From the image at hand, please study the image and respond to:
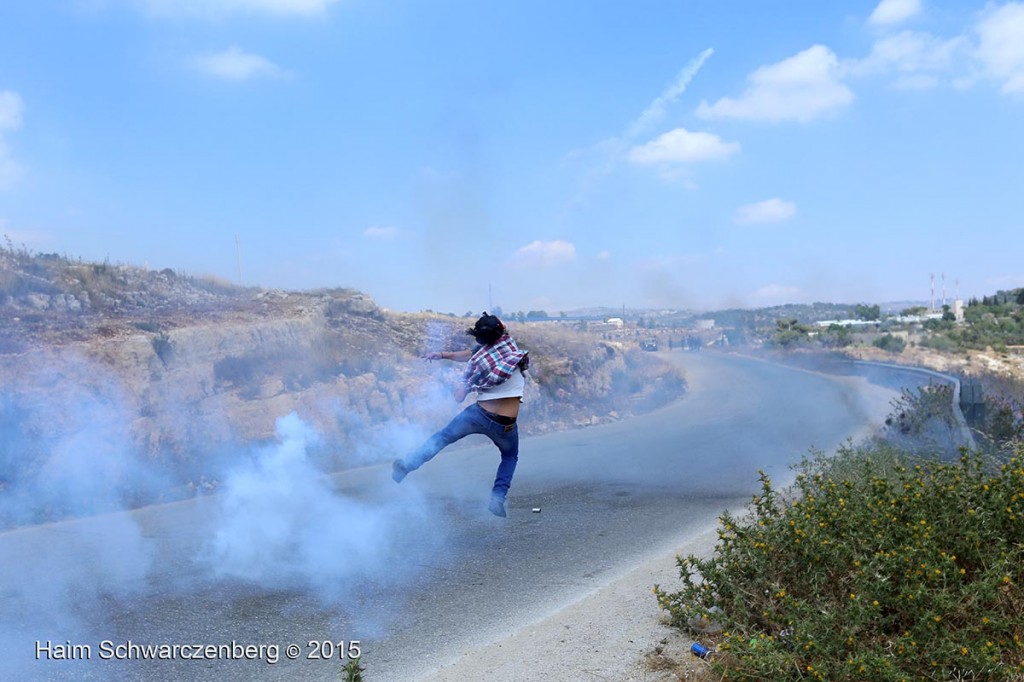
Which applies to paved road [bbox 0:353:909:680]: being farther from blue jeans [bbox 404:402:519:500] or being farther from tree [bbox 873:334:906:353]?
tree [bbox 873:334:906:353]

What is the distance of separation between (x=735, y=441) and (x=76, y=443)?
11.3 m

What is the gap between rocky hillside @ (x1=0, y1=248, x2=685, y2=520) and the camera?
10555mm

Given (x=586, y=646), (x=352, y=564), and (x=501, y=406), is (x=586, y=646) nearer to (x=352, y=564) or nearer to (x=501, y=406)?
(x=501, y=406)

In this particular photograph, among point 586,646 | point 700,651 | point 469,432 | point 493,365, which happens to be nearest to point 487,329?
point 493,365

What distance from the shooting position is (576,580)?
600 centimetres

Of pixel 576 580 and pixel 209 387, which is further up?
pixel 209 387

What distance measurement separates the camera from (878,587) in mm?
4012

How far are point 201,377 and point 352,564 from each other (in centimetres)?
836

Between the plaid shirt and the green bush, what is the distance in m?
2.11

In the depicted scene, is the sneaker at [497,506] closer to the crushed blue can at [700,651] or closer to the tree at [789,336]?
the crushed blue can at [700,651]

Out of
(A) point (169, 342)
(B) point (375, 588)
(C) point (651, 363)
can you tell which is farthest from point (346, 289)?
(B) point (375, 588)

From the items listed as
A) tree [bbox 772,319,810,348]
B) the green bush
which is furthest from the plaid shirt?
tree [bbox 772,319,810,348]

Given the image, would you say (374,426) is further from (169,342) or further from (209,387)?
(169,342)

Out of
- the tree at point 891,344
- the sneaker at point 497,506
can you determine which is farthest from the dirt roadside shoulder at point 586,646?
the tree at point 891,344
